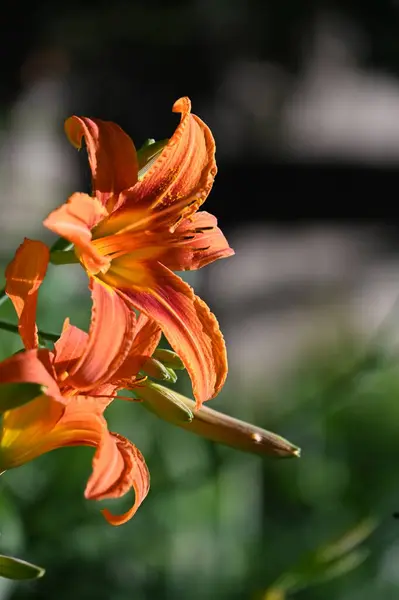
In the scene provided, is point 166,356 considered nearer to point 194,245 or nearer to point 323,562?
point 194,245

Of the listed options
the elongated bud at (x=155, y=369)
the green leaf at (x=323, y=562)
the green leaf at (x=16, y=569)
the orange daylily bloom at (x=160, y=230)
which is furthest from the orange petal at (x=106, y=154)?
the green leaf at (x=323, y=562)

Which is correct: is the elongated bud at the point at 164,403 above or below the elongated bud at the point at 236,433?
above

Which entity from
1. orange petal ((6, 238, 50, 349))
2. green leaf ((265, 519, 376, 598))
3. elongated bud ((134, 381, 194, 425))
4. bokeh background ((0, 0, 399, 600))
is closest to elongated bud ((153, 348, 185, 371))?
elongated bud ((134, 381, 194, 425))

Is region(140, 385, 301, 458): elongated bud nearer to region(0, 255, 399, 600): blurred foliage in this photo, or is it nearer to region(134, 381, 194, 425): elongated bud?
region(134, 381, 194, 425): elongated bud

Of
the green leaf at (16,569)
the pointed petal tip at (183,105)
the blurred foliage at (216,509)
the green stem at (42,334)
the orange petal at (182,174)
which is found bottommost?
the blurred foliage at (216,509)

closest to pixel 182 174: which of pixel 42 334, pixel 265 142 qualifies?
pixel 42 334

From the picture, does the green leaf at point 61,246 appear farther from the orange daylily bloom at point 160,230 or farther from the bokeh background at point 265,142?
the bokeh background at point 265,142
